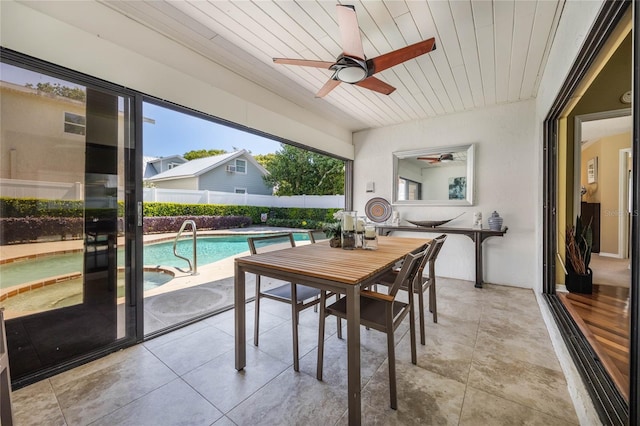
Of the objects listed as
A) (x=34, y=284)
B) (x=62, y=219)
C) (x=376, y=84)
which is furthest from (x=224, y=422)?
(x=376, y=84)

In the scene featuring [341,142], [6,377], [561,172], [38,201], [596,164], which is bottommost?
[6,377]

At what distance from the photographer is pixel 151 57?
2.06 meters

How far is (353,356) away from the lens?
4.07ft

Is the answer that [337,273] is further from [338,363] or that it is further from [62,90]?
[62,90]

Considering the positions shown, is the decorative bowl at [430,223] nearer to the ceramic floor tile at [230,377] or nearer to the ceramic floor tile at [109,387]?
the ceramic floor tile at [230,377]

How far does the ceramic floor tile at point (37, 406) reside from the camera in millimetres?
1308

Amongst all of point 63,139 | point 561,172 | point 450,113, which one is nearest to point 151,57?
point 63,139

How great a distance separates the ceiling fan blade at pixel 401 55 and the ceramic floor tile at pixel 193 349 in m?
2.46

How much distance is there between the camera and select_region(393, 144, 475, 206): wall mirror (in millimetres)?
3791

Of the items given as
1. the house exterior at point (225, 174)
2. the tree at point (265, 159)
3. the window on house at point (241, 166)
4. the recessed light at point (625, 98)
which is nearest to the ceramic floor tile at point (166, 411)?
the recessed light at point (625, 98)

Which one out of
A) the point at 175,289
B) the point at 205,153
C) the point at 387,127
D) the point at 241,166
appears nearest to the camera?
the point at 175,289

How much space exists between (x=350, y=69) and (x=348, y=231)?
1.27 metres

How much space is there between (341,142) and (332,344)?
10.9ft

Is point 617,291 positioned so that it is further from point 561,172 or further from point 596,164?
point 596,164
